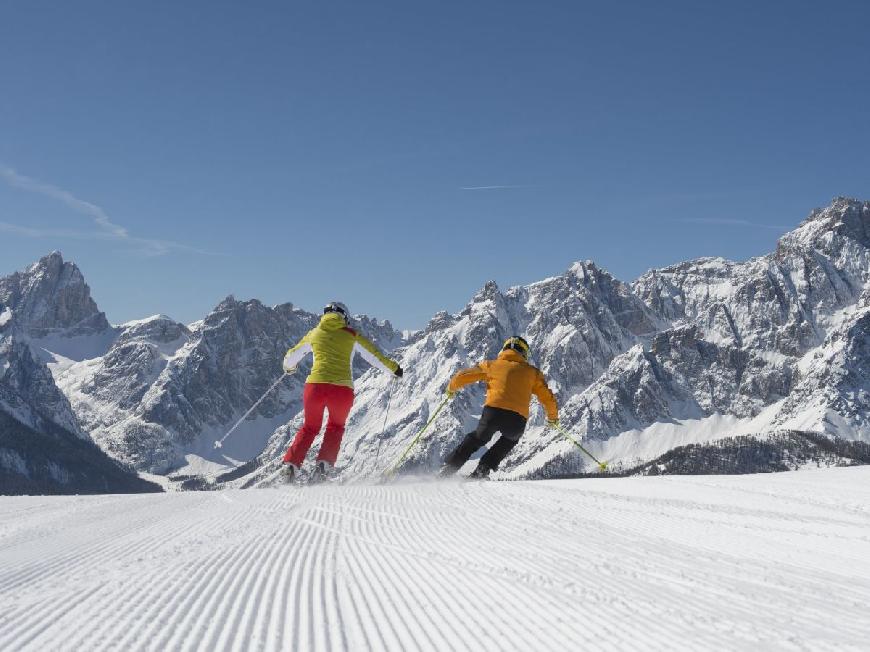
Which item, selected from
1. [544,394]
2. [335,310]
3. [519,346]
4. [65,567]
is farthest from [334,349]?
[65,567]

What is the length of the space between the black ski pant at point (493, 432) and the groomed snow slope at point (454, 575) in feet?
19.2

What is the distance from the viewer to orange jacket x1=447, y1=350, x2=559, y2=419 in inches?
637

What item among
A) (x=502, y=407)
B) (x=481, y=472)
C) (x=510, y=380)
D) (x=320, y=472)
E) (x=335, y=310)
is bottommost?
(x=481, y=472)

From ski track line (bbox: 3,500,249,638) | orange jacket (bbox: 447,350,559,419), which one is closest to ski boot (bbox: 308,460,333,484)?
orange jacket (bbox: 447,350,559,419)

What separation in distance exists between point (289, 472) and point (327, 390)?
1.98 meters

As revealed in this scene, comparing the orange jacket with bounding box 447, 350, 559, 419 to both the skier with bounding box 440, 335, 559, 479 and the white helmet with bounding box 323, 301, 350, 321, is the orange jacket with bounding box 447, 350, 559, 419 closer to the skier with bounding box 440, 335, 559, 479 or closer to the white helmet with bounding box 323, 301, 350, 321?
the skier with bounding box 440, 335, 559, 479

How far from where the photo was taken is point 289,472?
15.5 m

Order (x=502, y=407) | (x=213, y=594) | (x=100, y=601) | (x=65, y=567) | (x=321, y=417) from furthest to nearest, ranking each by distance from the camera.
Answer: (x=502, y=407)
(x=321, y=417)
(x=65, y=567)
(x=213, y=594)
(x=100, y=601)

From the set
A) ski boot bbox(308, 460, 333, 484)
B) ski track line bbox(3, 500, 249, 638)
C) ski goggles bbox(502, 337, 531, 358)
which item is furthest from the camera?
ski goggles bbox(502, 337, 531, 358)

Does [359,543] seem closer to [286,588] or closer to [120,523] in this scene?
[286,588]

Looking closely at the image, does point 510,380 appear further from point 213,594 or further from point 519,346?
→ point 213,594

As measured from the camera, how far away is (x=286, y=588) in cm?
494

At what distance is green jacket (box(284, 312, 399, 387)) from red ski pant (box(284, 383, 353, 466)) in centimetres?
21

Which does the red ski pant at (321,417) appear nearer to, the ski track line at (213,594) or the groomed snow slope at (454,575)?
the groomed snow slope at (454,575)
